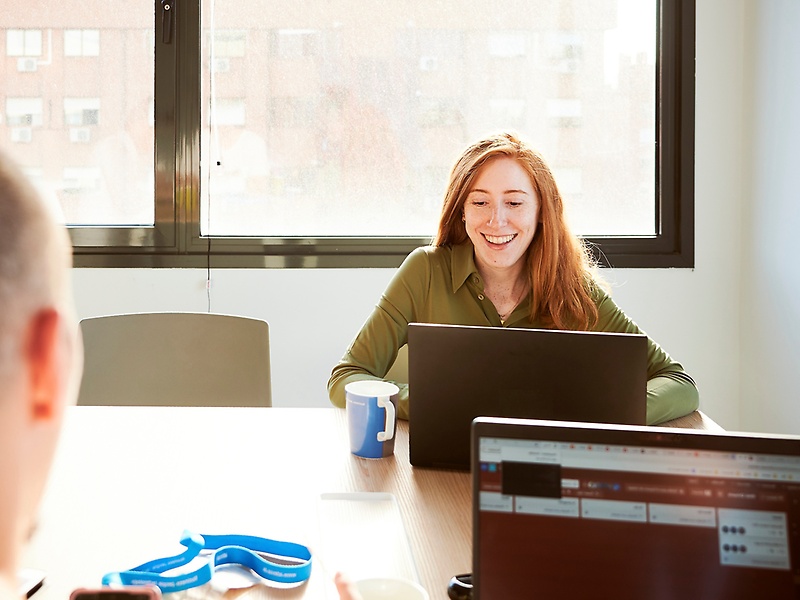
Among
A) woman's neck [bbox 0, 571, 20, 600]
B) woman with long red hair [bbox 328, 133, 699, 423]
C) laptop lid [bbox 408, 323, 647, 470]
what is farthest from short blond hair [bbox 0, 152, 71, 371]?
woman with long red hair [bbox 328, 133, 699, 423]

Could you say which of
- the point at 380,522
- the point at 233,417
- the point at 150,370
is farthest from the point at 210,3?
the point at 380,522

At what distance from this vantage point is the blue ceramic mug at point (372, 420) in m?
1.42

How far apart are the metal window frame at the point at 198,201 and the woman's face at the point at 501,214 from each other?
3.14 ft

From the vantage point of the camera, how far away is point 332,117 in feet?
9.96

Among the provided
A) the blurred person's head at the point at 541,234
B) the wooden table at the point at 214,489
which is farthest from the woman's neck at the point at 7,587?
the blurred person's head at the point at 541,234

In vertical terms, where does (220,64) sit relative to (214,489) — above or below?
above

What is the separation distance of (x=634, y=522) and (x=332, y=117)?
2.46 m

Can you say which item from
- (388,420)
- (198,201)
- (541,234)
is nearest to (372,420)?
(388,420)

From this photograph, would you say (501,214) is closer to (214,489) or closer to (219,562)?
(214,489)

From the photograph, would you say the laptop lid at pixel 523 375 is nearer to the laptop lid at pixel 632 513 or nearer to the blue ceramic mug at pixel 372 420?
the blue ceramic mug at pixel 372 420

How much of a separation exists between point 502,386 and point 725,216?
212 centimetres

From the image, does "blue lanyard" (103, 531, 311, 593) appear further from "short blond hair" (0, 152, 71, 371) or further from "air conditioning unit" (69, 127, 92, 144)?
"air conditioning unit" (69, 127, 92, 144)

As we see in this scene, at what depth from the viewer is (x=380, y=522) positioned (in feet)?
3.88

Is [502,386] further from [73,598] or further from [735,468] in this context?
[73,598]
